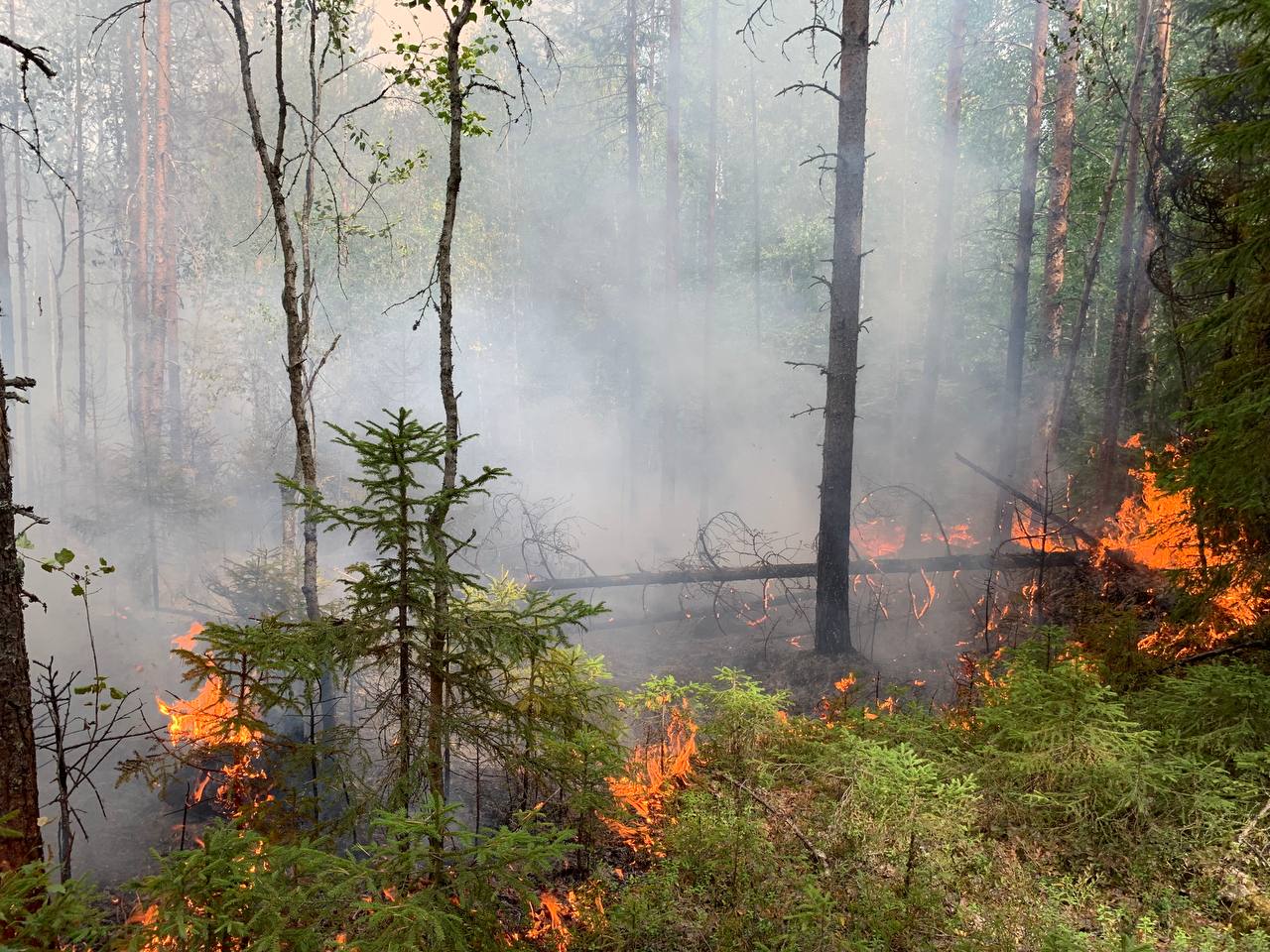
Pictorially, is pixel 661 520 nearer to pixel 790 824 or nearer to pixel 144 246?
pixel 144 246

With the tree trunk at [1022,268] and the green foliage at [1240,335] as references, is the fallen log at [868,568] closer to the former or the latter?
the tree trunk at [1022,268]

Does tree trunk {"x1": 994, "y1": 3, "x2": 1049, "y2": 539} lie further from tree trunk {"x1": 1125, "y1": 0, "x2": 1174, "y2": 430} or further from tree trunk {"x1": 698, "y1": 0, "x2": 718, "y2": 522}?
tree trunk {"x1": 698, "y1": 0, "x2": 718, "y2": 522}

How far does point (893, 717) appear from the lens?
266 inches

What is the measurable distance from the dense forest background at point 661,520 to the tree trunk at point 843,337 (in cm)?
7

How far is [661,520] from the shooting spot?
995 inches

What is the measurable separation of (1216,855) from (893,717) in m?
2.63

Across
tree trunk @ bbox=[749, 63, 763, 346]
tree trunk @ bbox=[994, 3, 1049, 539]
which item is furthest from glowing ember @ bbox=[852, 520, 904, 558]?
tree trunk @ bbox=[749, 63, 763, 346]

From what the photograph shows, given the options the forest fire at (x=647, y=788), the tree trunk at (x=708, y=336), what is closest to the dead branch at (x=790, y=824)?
the forest fire at (x=647, y=788)

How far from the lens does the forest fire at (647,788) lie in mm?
5883

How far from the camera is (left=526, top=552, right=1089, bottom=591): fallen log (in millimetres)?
11930

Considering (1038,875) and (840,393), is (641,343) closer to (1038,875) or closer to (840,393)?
(840,393)

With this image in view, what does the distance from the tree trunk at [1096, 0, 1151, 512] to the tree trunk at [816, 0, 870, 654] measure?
628cm

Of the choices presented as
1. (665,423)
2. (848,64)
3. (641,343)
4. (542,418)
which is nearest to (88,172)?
(542,418)

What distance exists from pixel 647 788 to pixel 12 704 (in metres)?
4.27
